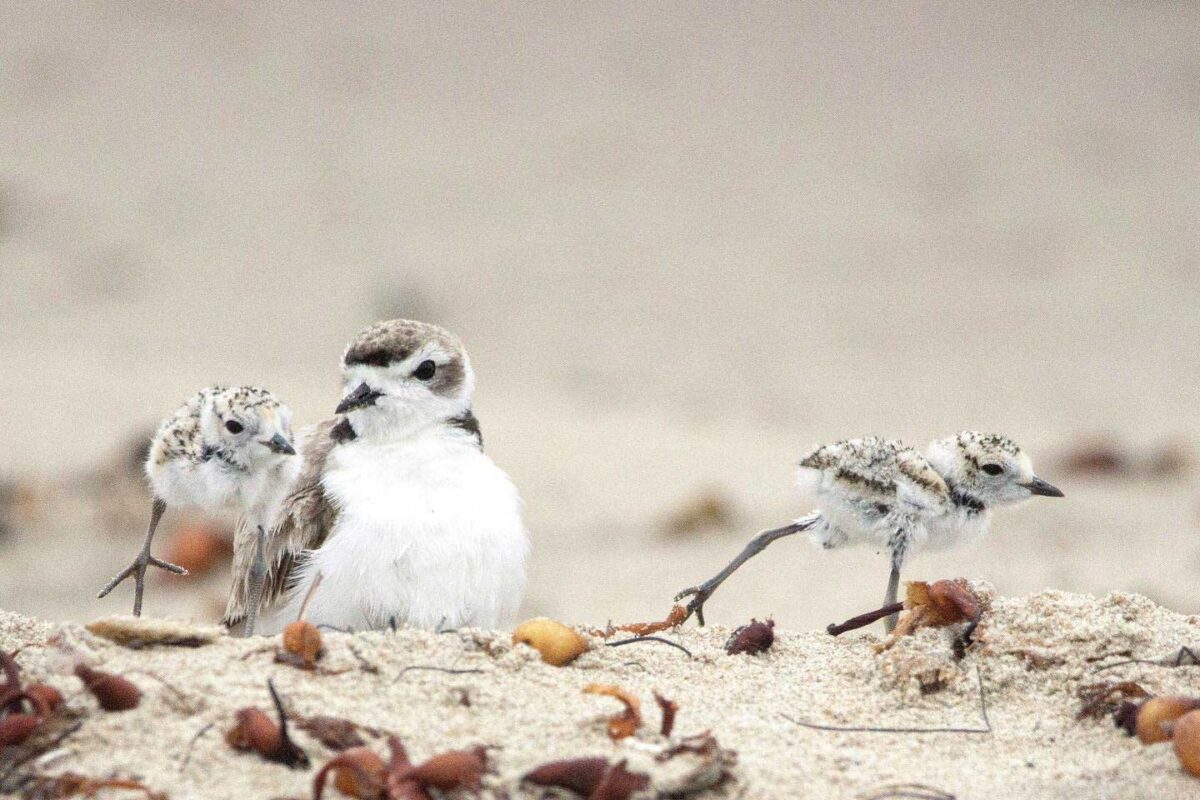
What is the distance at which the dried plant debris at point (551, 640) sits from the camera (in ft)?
13.3

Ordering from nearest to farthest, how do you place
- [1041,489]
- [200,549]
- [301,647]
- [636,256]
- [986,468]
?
[301,647] < [986,468] < [1041,489] < [200,549] < [636,256]

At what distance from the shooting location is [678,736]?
3.52 metres

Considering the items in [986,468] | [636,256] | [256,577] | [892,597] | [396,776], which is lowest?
[396,776]

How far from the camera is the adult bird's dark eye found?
4.89 m

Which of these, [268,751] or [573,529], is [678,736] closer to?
[268,751]

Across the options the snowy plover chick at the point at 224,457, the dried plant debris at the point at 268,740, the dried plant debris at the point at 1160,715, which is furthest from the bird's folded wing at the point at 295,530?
the dried plant debris at the point at 1160,715

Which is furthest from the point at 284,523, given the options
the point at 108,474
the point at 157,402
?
the point at 157,402

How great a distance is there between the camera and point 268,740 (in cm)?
317

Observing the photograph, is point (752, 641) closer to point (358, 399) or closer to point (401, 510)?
point (401, 510)

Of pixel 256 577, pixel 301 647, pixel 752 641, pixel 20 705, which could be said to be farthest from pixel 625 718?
pixel 256 577

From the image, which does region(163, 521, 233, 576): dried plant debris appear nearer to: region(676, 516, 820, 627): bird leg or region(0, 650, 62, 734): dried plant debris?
region(676, 516, 820, 627): bird leg

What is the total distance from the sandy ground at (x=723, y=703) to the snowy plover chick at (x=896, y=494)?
0.75 metres

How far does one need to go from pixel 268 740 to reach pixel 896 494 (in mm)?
2720

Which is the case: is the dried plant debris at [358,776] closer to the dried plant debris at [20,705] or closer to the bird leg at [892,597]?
the dried plant debris at [20,705]
